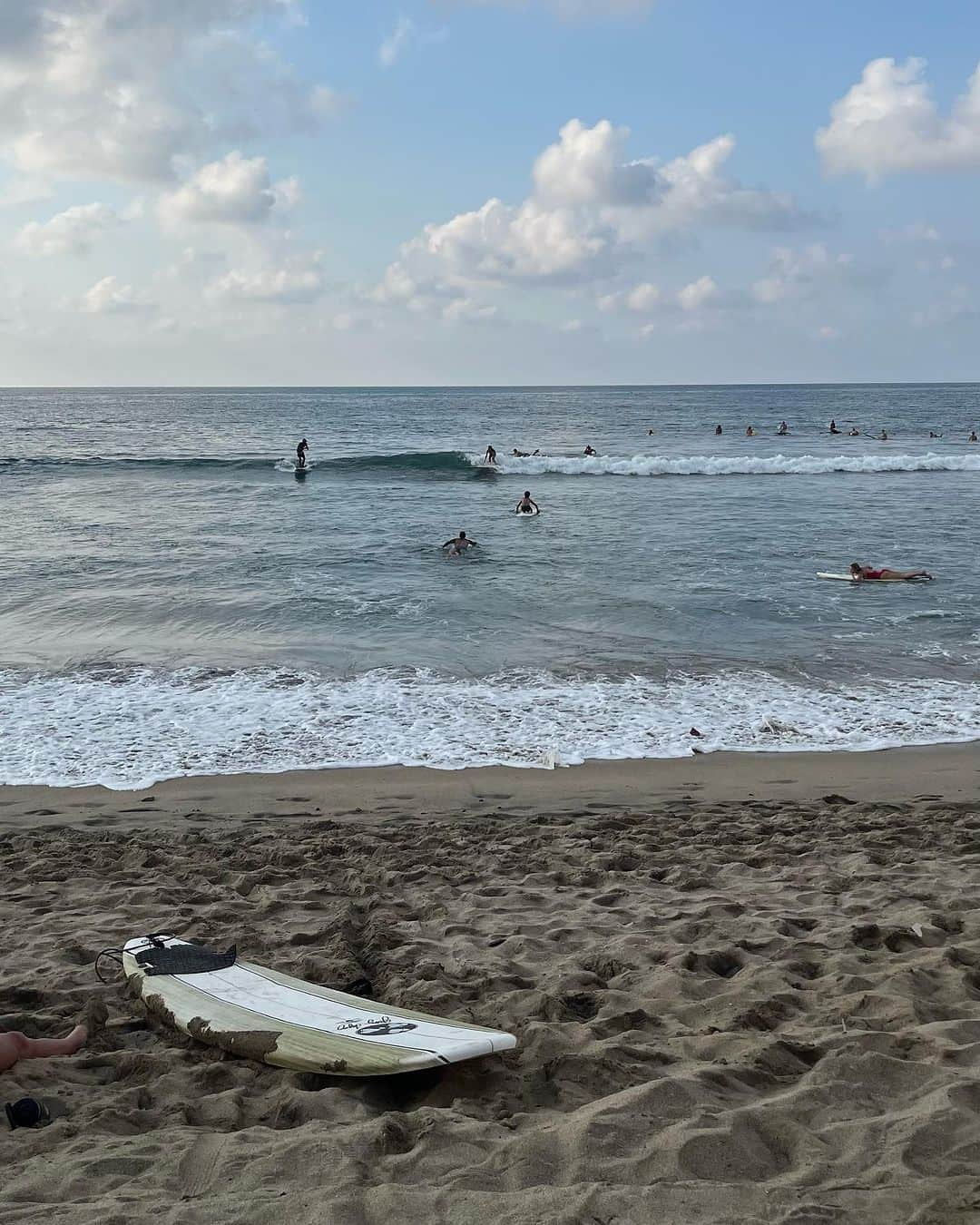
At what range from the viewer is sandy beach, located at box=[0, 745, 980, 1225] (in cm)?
335

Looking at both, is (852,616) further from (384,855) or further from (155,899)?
(155,899)

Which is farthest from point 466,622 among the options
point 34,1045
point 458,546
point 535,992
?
point 34,1045

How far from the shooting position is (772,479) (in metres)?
39.9

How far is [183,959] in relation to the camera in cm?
524

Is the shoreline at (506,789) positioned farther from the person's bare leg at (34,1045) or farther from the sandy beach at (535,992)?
A: the person's bare leg at (34,1045)

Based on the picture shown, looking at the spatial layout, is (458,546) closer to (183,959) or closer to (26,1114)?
(183,959)

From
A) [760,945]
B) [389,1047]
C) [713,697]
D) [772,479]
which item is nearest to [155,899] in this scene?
[389,1047]

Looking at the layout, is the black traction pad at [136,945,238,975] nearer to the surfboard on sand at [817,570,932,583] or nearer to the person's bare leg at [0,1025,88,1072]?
the person's bare leg at [0,1025,88,1072]

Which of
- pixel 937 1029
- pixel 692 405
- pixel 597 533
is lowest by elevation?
pixel 937 1029

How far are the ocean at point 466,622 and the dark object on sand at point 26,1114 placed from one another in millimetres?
5225

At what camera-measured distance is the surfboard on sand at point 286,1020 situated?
13.8 ft

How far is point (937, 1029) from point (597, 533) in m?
21.8

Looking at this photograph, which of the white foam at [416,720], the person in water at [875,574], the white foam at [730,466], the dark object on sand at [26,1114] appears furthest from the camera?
the white foam at [730,466]

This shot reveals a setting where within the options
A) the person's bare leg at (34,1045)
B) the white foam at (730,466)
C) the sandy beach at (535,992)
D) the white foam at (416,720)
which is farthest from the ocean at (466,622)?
the person's bare leg at (34,1045)
